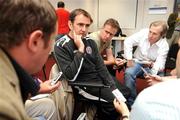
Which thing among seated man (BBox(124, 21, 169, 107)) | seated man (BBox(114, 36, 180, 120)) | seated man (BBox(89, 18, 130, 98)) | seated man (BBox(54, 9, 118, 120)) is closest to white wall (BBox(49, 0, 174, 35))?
seated man (BBox(124, 21, 169, 107))

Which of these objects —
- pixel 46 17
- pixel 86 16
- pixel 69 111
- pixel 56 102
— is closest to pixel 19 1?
pixel 46 17

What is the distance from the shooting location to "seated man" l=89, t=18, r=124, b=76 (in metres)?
2.81

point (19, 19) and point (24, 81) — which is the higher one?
point (19, 19)

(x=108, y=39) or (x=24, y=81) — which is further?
(x=108, y=39)

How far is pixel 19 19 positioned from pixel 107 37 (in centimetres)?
222

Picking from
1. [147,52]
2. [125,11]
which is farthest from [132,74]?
[125,11]

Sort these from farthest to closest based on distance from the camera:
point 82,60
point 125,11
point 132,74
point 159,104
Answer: point 125,11
point 132,74
point 82,60
point 159,104

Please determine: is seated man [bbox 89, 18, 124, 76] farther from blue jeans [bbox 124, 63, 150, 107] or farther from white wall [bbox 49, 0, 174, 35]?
white wall [bbox 49, 0, 174, 35]

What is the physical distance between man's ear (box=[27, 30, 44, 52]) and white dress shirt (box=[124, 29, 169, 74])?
2596mm

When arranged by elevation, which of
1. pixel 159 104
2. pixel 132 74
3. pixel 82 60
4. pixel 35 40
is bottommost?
pixel 132 74

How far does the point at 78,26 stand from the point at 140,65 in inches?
49.5

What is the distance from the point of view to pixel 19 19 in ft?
2.16

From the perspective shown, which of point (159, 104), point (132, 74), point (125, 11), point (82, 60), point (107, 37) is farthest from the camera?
point (125, 11)

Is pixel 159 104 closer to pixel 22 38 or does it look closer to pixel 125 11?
pixel 22 38
